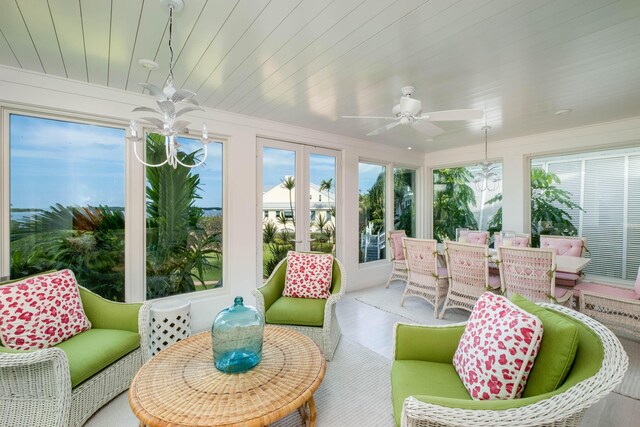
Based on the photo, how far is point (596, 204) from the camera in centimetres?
410

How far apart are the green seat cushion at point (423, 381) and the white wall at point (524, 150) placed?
4.10 metres

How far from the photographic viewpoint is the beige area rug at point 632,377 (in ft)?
6.65

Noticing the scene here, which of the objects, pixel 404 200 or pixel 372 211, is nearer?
pixel 372 211

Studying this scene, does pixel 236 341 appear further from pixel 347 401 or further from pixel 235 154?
pixel 235 154

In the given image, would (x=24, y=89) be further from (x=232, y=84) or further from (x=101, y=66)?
(x=232, y=84)

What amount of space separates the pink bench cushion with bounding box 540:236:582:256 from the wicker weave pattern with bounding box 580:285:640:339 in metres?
0.98

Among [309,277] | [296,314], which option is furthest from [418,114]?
[296,314]

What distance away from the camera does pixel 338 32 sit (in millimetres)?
1845

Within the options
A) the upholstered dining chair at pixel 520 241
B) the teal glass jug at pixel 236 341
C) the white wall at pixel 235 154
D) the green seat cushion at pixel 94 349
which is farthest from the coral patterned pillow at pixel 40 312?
the upholstered dining chair at pixel 520 241

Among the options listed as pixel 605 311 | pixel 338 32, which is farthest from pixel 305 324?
pixel 605 311

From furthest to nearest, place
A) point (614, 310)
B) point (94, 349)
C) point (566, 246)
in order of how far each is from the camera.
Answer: point (566, 246) < point (614, 310) < point (94, 349)

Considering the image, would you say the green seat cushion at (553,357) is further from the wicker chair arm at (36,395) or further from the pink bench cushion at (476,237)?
the pink bench cushion at (476,237)

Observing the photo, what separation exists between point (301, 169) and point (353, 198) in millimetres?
1089

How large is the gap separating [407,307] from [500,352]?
277 cm
